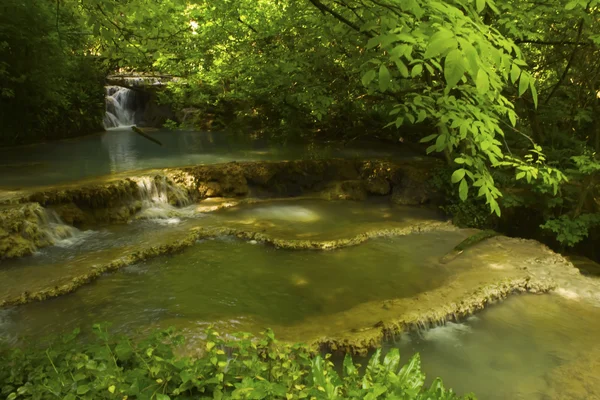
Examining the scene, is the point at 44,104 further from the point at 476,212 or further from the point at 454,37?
the point at 454,37

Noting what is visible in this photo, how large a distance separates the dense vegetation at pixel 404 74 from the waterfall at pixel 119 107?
2329 millimetres

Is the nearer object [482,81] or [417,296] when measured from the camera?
[482,81]

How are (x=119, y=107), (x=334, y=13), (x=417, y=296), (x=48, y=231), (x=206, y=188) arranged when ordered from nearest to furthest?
(x=334, y=13)
(x=417, y=296)
(x=48, y=231)
(x=206, y=188)
(x=119, y=107)

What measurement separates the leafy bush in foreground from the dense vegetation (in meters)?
1.17

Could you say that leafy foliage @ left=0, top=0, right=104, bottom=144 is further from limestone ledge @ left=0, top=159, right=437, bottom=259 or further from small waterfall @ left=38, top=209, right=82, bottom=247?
small waterfall @ left=38, top=209, right=82, bottom=247

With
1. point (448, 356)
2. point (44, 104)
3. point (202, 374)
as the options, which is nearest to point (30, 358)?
point (202, 374)

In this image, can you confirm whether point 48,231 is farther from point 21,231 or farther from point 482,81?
point 482,81

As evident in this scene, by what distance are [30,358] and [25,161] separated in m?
11.8

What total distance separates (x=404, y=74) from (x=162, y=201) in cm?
843

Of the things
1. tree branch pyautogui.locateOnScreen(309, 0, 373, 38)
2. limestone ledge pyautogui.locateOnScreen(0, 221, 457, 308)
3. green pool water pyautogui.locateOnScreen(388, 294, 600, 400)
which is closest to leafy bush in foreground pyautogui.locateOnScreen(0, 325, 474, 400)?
green pool water pyautogui.locateOnScreen(388, 294, 600, 400)

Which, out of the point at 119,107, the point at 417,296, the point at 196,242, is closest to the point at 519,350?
the point at 417,296

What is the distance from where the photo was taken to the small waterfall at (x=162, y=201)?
8938 mm

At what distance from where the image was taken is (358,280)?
5.91m

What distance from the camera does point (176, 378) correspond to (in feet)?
6.68
